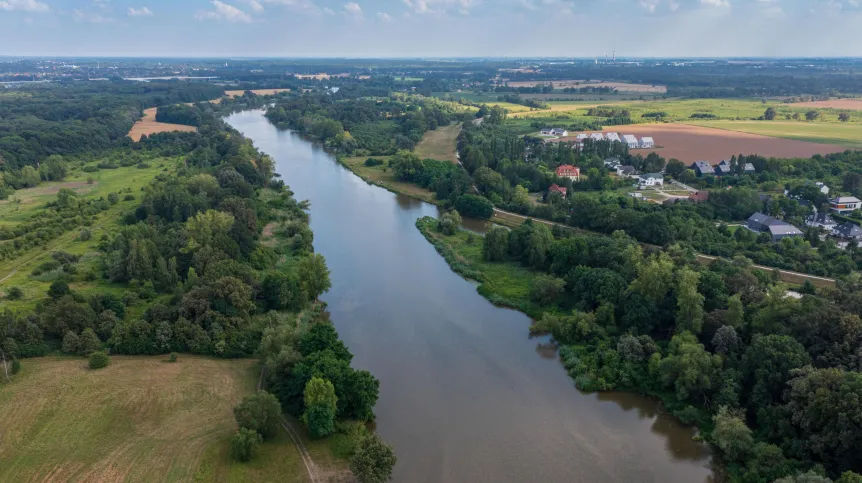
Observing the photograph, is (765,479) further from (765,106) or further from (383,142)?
(765,106)

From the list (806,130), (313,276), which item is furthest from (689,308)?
(806,130)

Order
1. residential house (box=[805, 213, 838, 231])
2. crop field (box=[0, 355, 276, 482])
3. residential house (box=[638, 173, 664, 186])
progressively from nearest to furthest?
crop field (box=[0, 355, 276, 482])
residential house (box=[805, 213, 838, 231])
residential house (box=[638, 173, 664, 186])

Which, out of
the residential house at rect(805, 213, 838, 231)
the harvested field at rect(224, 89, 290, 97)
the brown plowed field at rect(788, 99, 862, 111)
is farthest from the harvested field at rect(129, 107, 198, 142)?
the brown plowed field at rect(788, 99, 862, 111)

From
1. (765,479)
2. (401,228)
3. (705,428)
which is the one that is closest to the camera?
(765,479)

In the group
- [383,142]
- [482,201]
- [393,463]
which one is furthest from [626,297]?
[383,142]

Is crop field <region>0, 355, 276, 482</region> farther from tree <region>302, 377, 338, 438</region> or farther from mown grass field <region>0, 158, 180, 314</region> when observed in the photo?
mown grass field <region>0, 158, 180, 314</region>

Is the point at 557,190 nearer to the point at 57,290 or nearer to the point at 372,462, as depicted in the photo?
the point at 372,462

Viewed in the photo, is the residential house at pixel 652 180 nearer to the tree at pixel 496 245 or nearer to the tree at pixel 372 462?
the tree at pixel 496 245
